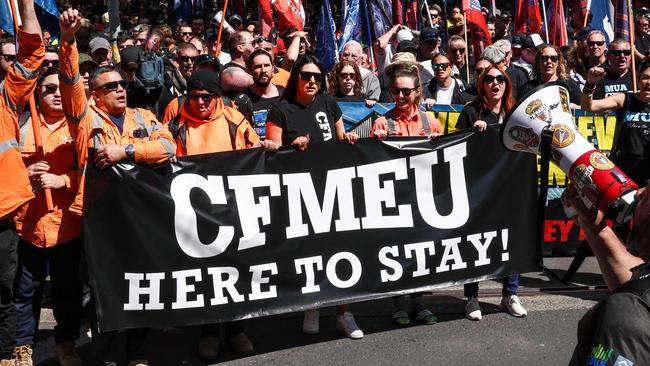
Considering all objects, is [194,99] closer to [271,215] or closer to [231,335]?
[271,215]

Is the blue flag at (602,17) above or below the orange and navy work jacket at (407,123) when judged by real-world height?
above

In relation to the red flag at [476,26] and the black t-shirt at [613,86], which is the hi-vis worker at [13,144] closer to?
the black t-shirt at [613,86]

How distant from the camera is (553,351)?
5.12 metres

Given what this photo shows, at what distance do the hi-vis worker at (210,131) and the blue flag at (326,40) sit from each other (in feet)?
14.4

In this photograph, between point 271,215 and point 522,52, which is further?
point 522,52

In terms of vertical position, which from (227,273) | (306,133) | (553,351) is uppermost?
(306,133)

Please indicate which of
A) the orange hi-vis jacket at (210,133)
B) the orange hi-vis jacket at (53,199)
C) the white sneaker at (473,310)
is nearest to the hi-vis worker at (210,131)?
the orange hi-vis jacket at (210,133)

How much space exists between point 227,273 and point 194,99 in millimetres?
1041

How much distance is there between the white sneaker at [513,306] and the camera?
18.8 ft

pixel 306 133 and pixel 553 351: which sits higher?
pixel 306 133

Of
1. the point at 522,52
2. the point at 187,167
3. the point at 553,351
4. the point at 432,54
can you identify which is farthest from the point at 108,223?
the point at 522,52

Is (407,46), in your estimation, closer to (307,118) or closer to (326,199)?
(307,118)

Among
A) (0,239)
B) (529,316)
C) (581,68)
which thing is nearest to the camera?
(0,239)

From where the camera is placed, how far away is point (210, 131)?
5145 mm
